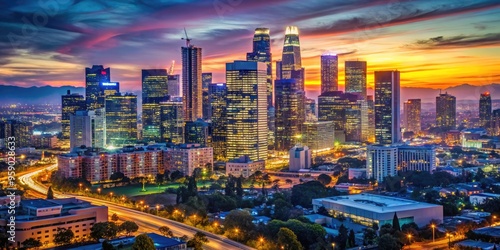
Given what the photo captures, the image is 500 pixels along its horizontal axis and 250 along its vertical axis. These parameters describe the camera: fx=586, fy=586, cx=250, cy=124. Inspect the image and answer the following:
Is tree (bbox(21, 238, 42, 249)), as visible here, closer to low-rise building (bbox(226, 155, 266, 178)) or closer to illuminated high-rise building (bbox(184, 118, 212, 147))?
low-rise building (bbox(226, 155, 266, 178))

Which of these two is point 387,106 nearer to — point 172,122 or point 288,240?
point 172,122

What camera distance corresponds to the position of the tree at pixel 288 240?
12.5m

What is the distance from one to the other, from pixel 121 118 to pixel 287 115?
38.9 ft

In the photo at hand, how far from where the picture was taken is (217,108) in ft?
120

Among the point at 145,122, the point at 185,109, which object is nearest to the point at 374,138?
the point at 185,109

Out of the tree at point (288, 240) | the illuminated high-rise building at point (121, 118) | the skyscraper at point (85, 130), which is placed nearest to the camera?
the tree at point (288, 240)

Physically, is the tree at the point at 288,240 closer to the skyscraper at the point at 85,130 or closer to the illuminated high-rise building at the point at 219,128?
the illuminated high-rise building at the point at 219,128

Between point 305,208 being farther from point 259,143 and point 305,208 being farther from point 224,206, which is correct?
point 259,143

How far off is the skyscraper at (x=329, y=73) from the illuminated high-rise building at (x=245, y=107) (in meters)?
24.9

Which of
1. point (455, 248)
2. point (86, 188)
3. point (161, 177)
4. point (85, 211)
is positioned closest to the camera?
point (455, 248)

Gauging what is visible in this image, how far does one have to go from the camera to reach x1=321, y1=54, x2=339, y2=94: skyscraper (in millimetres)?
55875

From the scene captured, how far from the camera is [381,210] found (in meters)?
15.7

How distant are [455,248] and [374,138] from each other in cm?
3513

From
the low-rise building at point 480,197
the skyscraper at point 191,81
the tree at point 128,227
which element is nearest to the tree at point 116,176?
the tree at point 128,227
